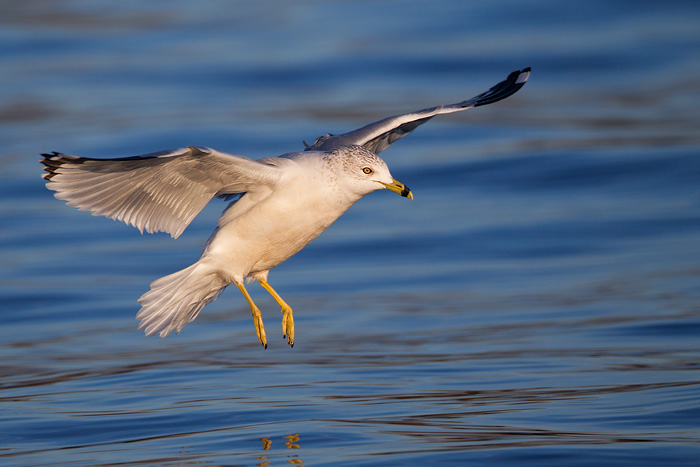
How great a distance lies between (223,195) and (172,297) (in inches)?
34.3

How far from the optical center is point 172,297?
28.5 ft

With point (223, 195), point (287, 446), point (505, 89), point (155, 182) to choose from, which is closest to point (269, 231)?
point (223, 195)

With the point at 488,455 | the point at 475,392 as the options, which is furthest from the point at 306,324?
the point at 488,455

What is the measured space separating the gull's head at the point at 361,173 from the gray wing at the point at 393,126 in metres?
0.82

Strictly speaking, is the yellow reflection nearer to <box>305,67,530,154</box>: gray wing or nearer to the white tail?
the white tail

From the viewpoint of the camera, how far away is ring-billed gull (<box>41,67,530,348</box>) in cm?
782

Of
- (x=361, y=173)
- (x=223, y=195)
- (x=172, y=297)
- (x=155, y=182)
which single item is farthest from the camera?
(x=223, y=195)

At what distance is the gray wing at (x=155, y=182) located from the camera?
7539 millimetres

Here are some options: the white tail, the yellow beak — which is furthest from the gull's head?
the white tail

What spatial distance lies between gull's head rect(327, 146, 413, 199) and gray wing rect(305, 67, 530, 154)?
2.68 ft

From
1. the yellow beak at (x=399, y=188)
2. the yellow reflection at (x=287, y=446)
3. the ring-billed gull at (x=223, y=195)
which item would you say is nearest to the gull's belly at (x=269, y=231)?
the ring-billed gull at (x=223, y=195)

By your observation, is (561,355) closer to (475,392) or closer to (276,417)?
(475,392)

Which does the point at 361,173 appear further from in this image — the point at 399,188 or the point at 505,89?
the point at 505,89

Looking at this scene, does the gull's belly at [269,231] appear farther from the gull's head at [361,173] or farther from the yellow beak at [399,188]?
the yellow beak at [399,188]
